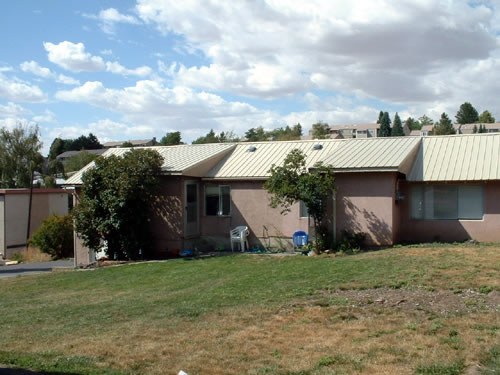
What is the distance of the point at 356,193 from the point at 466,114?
112105mm

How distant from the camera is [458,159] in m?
19.0

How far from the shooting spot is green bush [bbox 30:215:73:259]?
27.6 metres

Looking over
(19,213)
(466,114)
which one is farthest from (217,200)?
(466,114)

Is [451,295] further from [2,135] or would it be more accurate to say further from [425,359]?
[2,135]

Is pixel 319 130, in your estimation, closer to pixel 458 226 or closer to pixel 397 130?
pixel 397 130

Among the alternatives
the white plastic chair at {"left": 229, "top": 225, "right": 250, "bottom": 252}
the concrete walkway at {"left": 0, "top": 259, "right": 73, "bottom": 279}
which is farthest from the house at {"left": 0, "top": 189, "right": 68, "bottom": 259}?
the white plastic chair at {"left": 229, "top": 225, "right": 250, "bottom": 252}

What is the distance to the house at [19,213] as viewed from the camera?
3062 centimetres

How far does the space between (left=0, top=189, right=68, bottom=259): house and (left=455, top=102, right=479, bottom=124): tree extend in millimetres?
104010

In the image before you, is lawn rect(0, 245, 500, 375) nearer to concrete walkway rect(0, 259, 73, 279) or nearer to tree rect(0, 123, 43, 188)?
concrete walkway rect(0, 259, 73, 279)

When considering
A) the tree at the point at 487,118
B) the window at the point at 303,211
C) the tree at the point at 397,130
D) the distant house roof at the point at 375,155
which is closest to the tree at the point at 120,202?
the window at the point at 303,211

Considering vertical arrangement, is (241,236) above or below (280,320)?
above

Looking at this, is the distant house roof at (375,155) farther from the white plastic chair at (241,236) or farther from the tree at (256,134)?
the tree at (256,134)

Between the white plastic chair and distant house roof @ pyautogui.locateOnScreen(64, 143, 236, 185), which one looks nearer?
the white plastic chair

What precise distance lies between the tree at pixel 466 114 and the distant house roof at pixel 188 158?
106 meters
